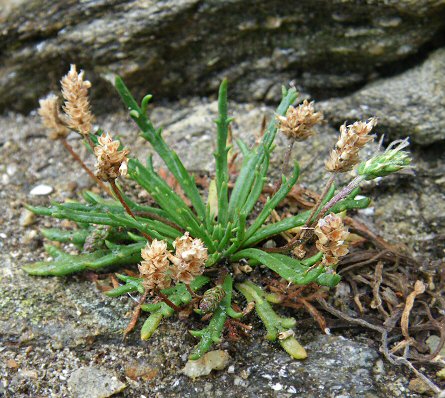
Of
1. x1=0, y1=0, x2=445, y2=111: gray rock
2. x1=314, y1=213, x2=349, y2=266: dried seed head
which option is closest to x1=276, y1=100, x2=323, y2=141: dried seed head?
x1=314, y1=213, x2=349, y2=266: dried seed head

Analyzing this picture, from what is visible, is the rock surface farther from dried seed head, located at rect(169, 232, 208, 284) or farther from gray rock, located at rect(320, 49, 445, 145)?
dried seed head, located at rect(169, 232, 208, 284)

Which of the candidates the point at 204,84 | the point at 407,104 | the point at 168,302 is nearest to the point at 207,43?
the point at 204,84

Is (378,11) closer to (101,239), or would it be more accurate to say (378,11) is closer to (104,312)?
(101,239)

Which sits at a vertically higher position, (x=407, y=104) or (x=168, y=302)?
(x=168, y=302)

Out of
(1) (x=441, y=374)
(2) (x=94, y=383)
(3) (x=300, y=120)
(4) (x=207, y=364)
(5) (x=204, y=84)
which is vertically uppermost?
(3) (x=300, y=120)

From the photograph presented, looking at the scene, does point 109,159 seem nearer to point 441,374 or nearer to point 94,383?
point 94,383
